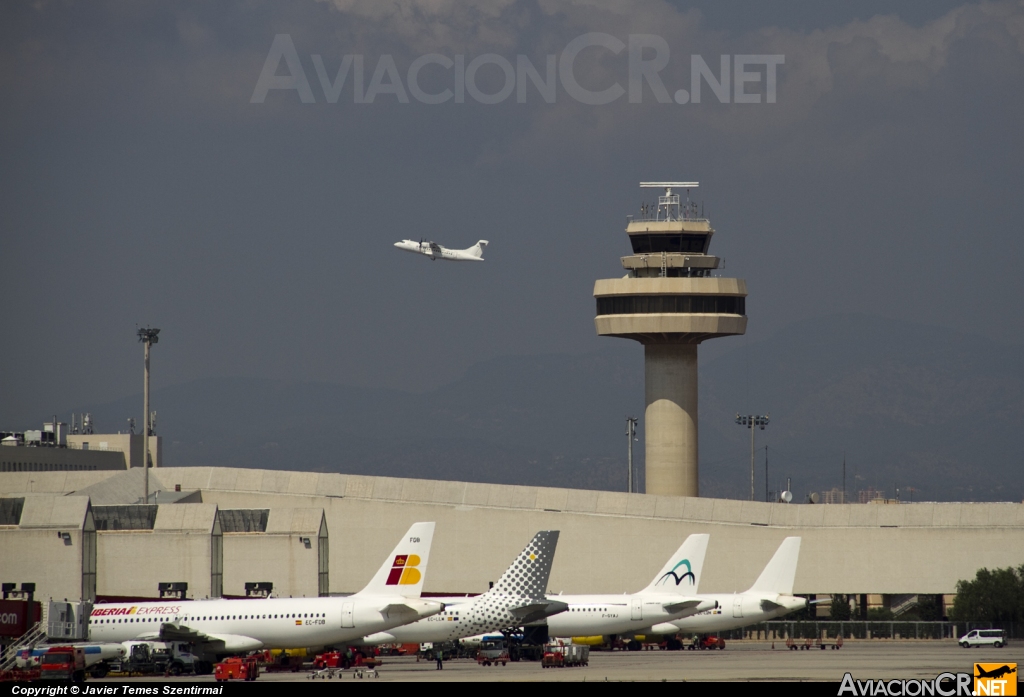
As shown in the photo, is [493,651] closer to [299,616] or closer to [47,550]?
[299,616]

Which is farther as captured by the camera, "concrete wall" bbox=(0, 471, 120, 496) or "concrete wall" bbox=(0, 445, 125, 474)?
"concrete wall" bbox=(0, 445, 125, 474)

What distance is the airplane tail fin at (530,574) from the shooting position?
7125 cm

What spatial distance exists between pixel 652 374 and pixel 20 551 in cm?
5315

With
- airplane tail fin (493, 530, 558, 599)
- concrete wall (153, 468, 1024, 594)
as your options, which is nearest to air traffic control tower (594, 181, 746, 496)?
concrete wall (153, 468, 1024, 594)

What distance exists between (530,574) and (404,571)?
7019 millimetres

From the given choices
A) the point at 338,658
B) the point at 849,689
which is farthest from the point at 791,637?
the point at 849,689

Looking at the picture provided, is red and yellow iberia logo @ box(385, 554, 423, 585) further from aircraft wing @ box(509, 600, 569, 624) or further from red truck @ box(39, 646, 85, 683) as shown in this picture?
red truck @ box(39, 646, 85, 683)

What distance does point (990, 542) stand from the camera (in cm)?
11038

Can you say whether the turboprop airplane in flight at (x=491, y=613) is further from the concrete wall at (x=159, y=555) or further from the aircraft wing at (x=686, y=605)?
the concrete wall at (x=159, y=555)

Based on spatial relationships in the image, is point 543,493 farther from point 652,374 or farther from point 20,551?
point 20,551

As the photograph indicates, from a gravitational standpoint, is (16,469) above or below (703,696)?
above

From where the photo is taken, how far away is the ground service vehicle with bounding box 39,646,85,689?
60344mm

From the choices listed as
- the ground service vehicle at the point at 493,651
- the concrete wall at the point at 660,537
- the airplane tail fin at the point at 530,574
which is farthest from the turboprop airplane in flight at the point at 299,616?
the concrete wall at the point at 660,537

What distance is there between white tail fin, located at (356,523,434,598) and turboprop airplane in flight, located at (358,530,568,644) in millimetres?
3319
